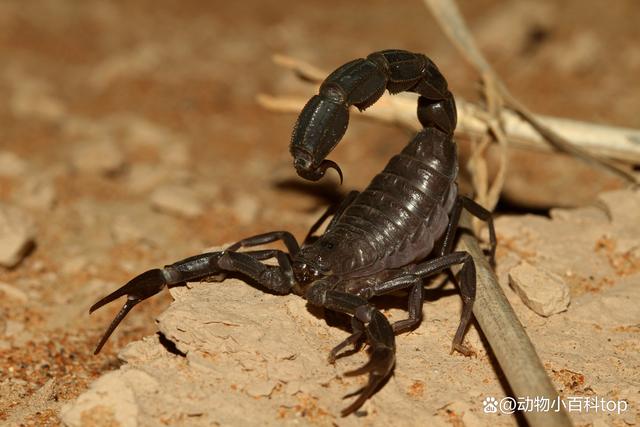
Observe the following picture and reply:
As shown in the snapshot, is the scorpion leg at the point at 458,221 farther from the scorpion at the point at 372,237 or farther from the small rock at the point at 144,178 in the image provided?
the small rock at the point at 144,178

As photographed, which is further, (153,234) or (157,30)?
(157,30)

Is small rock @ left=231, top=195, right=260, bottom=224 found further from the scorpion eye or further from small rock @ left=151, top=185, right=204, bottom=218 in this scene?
the scorpion eye

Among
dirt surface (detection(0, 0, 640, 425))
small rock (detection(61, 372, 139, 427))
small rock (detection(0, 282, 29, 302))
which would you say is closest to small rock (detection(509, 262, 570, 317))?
dirt surface (detection(0, 0, 640, 425))

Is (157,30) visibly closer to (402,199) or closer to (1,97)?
(1,97)

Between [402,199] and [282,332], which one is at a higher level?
[402,199]

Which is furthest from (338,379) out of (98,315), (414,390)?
(98,315)

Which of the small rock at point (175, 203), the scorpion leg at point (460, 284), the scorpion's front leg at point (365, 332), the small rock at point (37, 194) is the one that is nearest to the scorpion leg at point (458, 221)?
the scorpion leg at point (460, 284)
